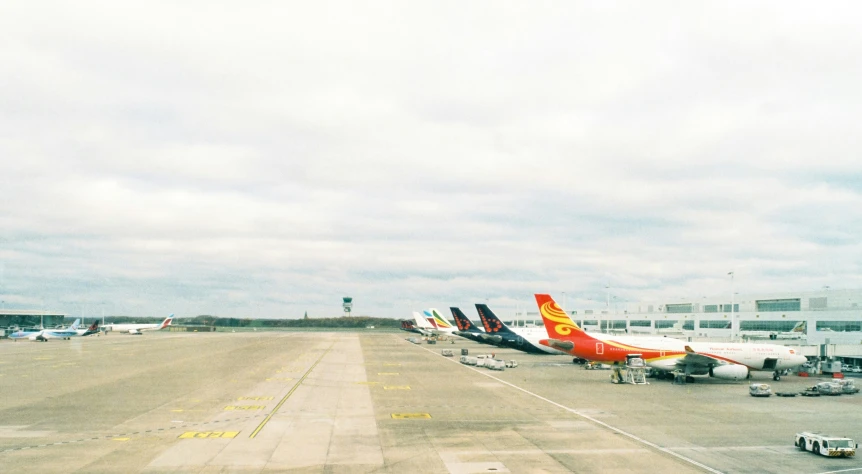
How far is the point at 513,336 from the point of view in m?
85.1

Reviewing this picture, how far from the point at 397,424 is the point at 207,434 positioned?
9.53 metres

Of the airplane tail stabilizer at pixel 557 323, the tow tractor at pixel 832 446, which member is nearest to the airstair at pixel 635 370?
the airplane tail stabilizer at pixel 557 323

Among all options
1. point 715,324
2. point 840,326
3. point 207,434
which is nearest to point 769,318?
point 715,324

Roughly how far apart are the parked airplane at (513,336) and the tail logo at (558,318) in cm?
1130

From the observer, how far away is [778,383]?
60.4 m

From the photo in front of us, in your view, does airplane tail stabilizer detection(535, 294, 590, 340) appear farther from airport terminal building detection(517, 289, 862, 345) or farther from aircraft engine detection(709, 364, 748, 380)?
airport terminal building detection(517, 289, 862, 345)

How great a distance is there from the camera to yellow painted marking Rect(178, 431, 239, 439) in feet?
95.8

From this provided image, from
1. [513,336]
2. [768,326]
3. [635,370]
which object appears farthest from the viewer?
[768,326]

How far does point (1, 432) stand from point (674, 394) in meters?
44.2

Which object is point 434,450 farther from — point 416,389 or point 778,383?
point 778,383

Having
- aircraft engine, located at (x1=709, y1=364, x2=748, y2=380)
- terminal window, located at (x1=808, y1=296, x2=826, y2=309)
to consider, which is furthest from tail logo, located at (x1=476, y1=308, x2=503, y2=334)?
terminal window, located at (x1=808, y1=296, x2=826, y2=309)

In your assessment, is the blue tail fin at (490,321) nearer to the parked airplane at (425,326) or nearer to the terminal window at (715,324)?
the terminal window at (715,324)

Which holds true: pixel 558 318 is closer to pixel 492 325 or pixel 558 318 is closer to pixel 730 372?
pixel 730 372

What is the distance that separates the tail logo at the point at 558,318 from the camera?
64.6 meters
